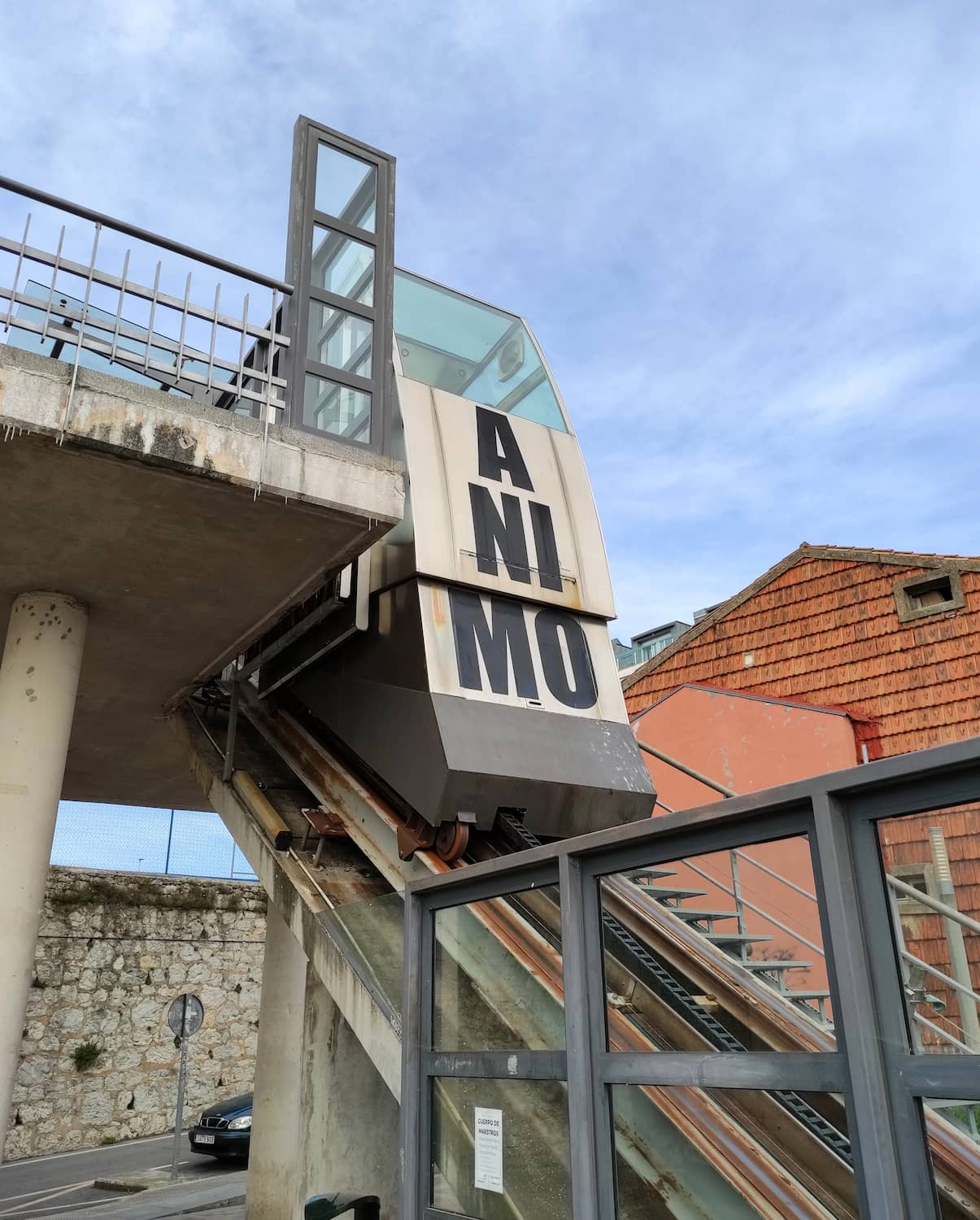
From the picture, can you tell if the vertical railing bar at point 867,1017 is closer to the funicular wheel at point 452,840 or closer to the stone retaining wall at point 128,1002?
the funicular wheel at point 452,840

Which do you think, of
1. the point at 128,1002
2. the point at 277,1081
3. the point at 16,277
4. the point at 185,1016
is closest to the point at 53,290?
the point at 16,277

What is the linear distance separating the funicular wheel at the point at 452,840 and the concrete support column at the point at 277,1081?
1.66 meters

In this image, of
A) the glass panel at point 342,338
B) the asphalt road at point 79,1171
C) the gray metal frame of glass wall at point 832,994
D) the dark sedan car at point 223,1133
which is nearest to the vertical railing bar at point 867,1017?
the gray metal frame of glass wall at point 832,994

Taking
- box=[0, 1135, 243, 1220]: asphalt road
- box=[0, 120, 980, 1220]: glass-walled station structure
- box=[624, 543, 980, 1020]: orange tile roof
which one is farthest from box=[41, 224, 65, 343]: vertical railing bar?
box=[624, 543, 980, 1020]: orange tile roof

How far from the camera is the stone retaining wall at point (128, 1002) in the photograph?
45.2 feet

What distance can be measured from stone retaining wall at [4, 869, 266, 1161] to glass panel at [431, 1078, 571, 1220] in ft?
36.0

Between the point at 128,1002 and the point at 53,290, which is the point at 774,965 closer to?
the point at 53,290

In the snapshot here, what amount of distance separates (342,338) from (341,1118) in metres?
4.84

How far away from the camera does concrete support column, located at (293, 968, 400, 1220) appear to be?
227 inches

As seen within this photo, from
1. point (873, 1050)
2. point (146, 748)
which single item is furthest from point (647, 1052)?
point (146, 748)

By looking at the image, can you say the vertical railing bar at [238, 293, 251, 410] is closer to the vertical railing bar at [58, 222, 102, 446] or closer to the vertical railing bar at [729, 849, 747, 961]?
the vertical railing bar at [58, 222, 102, 446]

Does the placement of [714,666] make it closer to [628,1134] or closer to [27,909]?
[27,909]

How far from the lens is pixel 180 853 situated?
16.8 m

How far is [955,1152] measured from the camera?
216 cm
